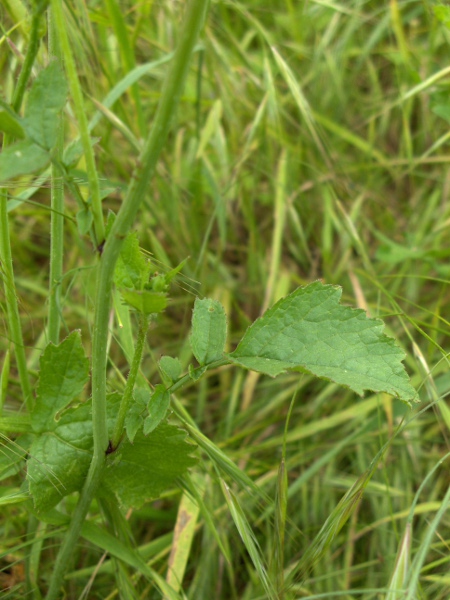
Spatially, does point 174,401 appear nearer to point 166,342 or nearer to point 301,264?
point 166,342

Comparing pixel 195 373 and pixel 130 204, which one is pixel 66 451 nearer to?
pixel 195 373

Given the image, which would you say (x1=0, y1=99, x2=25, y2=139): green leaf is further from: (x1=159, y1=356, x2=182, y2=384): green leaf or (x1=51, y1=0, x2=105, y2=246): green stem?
(x1=159, y1=356, x2=182, y2=384): green leaf

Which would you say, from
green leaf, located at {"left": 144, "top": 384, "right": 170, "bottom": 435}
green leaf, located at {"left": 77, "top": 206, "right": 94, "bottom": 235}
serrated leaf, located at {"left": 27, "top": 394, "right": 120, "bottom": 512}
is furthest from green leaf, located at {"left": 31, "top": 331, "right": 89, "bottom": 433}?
green leaf, located at {"left": 77, "top": 206, "right": 94, "bottom": 235}

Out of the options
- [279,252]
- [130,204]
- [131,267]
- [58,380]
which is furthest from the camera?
[279,252]

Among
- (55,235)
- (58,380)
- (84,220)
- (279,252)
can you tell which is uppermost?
(84,220)

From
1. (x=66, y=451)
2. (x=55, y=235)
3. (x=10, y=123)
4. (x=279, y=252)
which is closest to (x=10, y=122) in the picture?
(x=10, y=123)

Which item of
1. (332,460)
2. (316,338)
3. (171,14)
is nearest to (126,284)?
(316,338)
